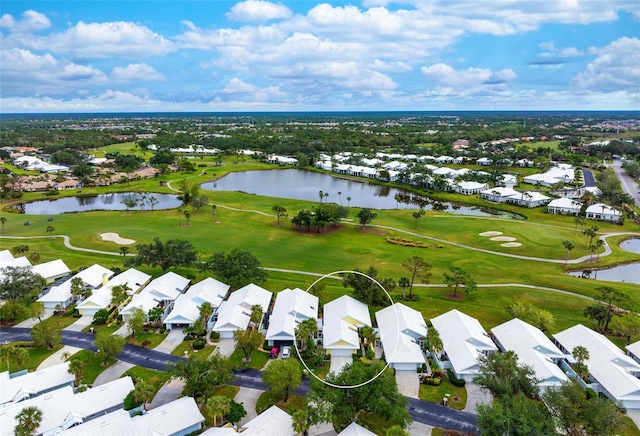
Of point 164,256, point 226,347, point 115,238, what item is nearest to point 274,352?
point 226,347

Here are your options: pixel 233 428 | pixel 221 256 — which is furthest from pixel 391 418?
pixel 221 256

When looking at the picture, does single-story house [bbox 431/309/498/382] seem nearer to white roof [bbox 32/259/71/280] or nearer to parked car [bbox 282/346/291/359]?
parked car [bbox 282/346/291/359]

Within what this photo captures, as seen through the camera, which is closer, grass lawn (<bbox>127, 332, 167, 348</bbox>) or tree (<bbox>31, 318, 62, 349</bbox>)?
tree (<bbox>31, 318, 62, 349</bbox>)

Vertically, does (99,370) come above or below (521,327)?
below

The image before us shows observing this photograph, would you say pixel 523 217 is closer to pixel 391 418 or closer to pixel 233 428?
pixel 391 418

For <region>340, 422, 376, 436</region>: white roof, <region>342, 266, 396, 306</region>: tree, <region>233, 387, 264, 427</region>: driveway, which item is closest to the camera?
<region>340, 422, 376, 436</region>: white roof

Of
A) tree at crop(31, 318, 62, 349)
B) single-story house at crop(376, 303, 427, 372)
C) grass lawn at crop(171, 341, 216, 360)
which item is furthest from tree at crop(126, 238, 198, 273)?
single-story house at crop(376, 303, 427, 372)

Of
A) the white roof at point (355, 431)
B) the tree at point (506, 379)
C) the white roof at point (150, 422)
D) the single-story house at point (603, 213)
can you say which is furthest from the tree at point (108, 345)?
the single-story house at point (603, 213)

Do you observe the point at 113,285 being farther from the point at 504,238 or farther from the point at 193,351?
the point at 504,238
